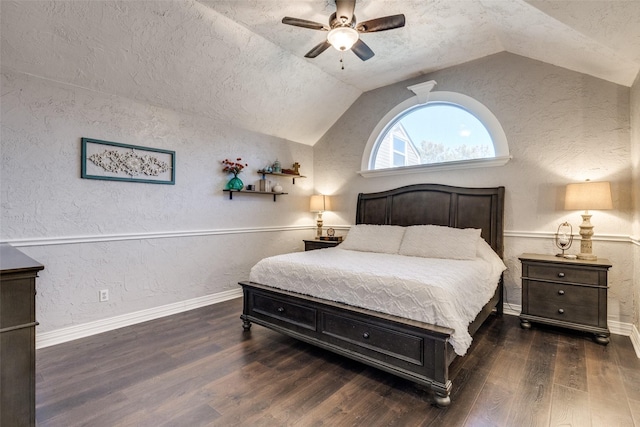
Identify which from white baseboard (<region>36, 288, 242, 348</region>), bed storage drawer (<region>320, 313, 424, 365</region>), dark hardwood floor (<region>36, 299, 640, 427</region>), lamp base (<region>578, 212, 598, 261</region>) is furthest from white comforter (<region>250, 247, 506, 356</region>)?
white baseboard (<region>36, 288, 242, 348</region>)

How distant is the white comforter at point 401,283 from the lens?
200 cm

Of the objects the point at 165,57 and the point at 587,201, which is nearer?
the point at 587,201

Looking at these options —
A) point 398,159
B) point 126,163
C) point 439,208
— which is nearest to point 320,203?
point 398,159

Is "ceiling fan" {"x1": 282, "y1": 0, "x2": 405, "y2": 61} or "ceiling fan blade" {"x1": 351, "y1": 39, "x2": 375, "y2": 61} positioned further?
"ceiling fan blade" {"x1": 351, "y1": 39, "x2": 375, "y2": 61}

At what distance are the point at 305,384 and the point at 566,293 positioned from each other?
255cm

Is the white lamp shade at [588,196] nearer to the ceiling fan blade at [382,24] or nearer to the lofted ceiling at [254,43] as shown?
the lofted ceiling at [254,43]

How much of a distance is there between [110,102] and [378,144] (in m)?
3.44

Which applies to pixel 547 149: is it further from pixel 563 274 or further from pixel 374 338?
pixel 374 338

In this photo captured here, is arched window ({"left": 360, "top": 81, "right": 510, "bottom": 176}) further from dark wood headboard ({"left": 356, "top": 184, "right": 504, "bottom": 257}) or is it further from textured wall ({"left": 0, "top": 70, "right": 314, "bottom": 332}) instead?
textured wall ({"left": 0, "top": 70, "right": 314, "bottom": 332})

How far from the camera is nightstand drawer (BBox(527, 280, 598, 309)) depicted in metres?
2.73

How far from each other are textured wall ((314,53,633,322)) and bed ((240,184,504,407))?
0.62ft

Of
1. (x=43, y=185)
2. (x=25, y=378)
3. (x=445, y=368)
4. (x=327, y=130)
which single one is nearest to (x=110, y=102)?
(x=43, y=185)

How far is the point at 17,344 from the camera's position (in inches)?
54.2

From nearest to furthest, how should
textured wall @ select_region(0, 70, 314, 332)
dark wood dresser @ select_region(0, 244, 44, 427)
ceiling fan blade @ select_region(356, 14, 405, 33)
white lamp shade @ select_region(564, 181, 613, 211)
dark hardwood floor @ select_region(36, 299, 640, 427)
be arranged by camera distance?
dark wood dresser @ select_region(0, 244, 44, 427) < dark hardwood floor @ select_region(36, 299, 640, 427) < ceiling fan blade @ select_region(356, 14, 405, 33) < textured wall @ select_region(0, 70, 314, 332) < white lamp shade @ select_region(564, 181, 613, 211)
